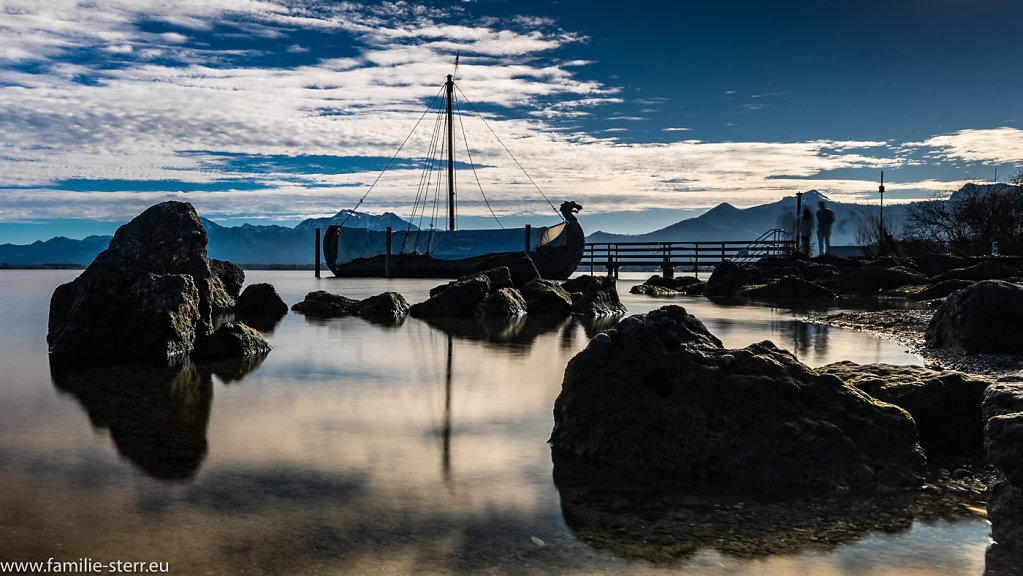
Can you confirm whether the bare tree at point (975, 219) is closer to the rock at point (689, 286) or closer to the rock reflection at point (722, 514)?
the rock at point (689, 286)

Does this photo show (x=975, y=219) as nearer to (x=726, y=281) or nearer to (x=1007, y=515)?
(x=726, y=281)

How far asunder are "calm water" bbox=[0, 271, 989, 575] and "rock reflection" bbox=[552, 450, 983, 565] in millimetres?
27

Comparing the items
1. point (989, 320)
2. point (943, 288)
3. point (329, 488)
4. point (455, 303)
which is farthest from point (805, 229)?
point (329, 488)

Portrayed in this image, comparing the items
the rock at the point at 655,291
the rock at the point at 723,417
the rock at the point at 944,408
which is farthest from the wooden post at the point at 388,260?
the rock at the point at 944,408

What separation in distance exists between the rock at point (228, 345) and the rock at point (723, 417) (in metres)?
6.91

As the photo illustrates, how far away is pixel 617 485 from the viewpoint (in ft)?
16.4

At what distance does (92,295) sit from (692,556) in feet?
34.4

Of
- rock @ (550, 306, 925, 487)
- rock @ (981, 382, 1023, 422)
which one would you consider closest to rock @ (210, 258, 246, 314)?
rock @ (550, 306, 925, 487)

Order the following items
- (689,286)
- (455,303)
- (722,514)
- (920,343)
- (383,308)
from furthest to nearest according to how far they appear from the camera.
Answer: (689,286)
(455,303)
(383,308)
(920,343)
(722,514)

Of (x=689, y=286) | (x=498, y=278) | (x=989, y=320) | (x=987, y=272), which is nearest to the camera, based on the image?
(x=989, y=320)

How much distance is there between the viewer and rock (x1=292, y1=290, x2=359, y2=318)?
65.7ft

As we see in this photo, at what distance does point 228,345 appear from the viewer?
11227 millimetres

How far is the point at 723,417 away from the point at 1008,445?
1847 mm

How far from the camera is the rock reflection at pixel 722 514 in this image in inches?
157
